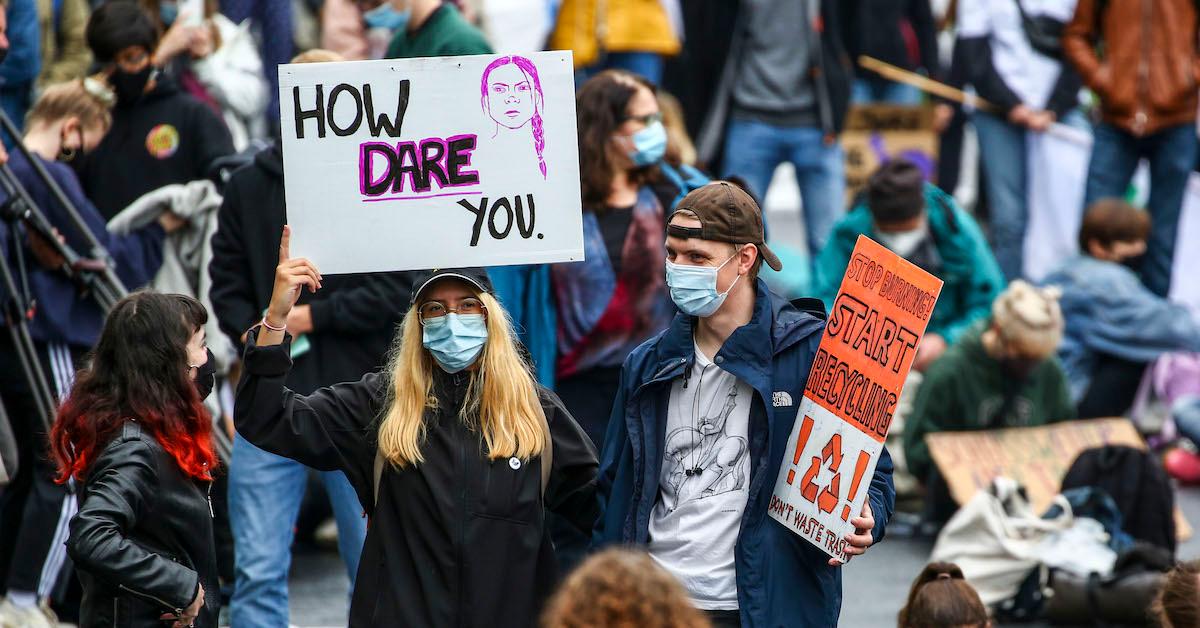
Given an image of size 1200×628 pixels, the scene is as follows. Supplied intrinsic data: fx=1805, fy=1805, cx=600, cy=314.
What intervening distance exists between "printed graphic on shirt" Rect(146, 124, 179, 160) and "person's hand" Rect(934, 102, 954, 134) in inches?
265

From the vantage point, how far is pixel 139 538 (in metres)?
4.75

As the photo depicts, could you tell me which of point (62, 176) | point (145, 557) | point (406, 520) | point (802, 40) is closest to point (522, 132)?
point (406, 520)

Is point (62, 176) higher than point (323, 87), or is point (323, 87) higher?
point (323, 87)

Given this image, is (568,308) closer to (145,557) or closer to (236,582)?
(236,582)

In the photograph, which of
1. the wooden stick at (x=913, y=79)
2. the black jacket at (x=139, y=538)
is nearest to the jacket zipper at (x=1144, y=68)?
the wooden stick at (x=913, y=79)

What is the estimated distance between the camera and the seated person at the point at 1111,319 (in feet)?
32.2

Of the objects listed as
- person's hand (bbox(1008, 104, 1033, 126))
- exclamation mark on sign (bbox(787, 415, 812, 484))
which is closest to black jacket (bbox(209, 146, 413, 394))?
exclamation mark on sign (bbox(787, 415, 812, 484))

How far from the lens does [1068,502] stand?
8.05 metres

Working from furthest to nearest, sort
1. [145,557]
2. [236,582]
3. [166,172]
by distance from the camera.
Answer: [166,172] < [236,582] < [145,557]

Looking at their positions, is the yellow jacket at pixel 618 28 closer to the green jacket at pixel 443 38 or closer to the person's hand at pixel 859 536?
the green jacket at pixel 443 38

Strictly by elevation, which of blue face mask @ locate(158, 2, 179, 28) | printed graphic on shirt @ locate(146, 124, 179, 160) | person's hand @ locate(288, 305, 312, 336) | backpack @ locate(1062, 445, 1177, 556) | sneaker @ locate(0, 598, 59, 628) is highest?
blue face mask @ locate(158, 2, 179, 28)

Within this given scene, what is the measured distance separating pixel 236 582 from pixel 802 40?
560 cm

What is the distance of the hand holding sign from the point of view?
183 inches

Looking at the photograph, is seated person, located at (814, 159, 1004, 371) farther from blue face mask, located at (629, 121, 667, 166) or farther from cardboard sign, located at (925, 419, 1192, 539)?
blue face mask, located at (629, 121, 667, 166)
